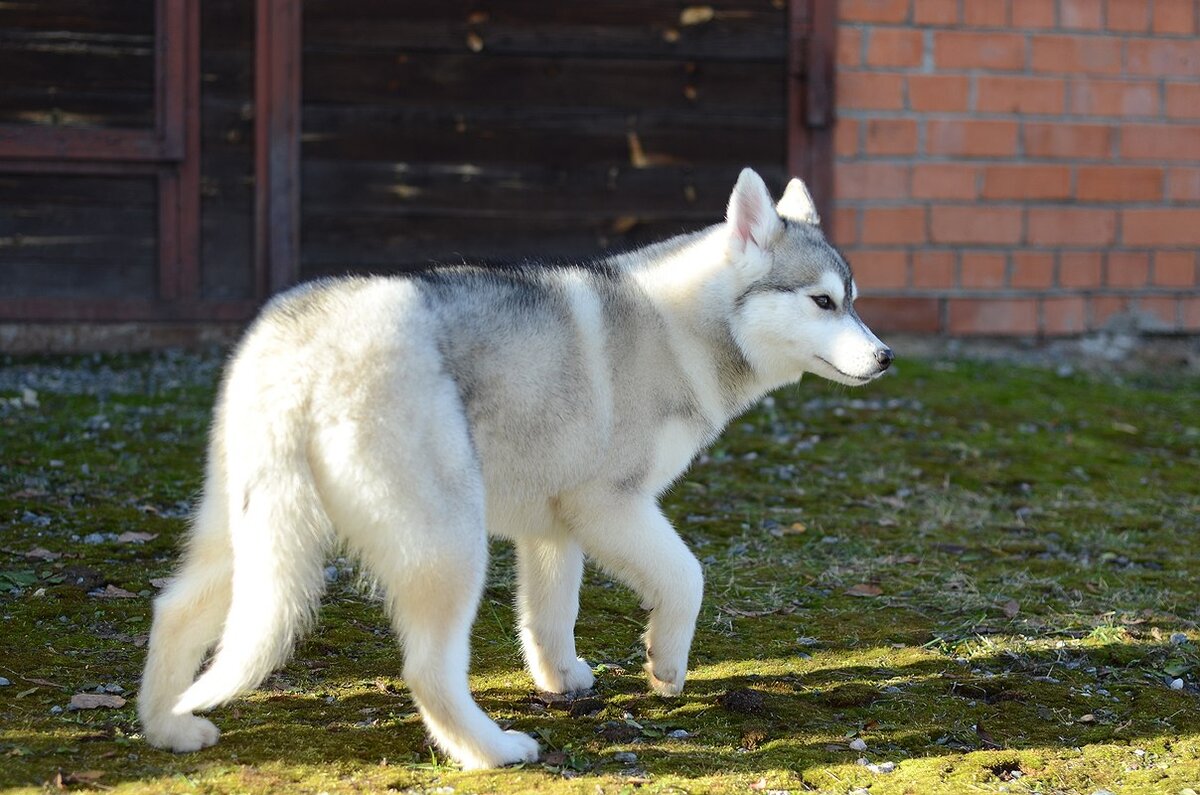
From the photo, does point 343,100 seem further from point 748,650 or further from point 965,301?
point 748,650

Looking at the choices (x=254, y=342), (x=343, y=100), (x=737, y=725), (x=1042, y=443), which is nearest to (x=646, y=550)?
(x=737, y=725)

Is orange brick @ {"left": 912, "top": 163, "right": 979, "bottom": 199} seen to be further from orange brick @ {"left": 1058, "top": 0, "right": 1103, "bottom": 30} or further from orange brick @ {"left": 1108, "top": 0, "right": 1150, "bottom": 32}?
orange brick @ {"left": 1108, "top": 0, "right": 1150, "bottom": 32}

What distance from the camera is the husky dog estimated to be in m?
3.16

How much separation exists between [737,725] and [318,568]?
1223mm

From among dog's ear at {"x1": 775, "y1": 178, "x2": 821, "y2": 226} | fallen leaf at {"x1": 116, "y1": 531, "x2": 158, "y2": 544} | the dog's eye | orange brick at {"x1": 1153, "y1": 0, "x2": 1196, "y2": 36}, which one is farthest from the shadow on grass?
orange brick at {"x1": 1153, "y1": 0, "x2": 1196, "y2": 36}

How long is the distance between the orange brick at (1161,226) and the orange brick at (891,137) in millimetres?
1718

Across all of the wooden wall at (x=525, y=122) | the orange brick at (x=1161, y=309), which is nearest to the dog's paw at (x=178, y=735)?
the wooden wall at (x=525, y=122)

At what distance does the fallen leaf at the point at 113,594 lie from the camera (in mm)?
4414

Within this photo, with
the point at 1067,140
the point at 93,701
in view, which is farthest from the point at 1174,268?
the point at 93,701

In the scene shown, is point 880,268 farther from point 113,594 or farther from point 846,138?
point 113,594

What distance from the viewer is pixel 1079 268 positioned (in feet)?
32.0

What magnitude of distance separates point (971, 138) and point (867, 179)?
80 cm

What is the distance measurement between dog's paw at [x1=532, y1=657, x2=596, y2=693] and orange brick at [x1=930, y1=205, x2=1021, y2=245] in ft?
20.9

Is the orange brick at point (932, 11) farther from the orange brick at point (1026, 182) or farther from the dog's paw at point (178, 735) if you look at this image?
the dog's paw at point (178, 735)
